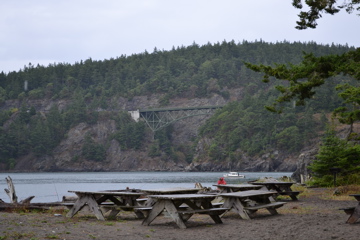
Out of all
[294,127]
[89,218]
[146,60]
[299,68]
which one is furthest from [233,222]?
[146,60]

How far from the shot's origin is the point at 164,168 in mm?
144000

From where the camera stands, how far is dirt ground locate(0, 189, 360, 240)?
10258mm

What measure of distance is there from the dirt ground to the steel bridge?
4866 inches

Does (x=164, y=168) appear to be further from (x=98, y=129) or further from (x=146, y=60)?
(x=146, y=60)

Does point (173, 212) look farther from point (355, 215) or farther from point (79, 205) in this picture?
point (355, 215)

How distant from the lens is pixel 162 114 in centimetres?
14975

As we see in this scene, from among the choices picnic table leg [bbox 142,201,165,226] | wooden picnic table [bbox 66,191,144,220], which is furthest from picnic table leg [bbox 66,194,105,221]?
picnic table leg [bbox 142,201,165,226]

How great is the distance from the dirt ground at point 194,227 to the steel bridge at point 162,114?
124 metres

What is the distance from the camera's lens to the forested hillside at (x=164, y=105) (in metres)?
124

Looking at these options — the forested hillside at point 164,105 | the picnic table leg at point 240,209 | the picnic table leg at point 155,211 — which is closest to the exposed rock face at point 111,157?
the forested hillside at point 164,105

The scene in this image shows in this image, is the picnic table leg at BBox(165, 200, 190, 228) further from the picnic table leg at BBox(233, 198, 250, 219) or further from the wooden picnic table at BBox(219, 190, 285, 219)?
the picnic table leg at BBox(233, 198, 250, 219)

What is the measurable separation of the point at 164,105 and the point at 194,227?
148436 mm

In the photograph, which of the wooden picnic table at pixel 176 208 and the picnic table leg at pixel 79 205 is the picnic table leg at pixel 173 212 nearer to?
the wooden picnic table at pixel 176 208

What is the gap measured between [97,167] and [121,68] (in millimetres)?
59475
